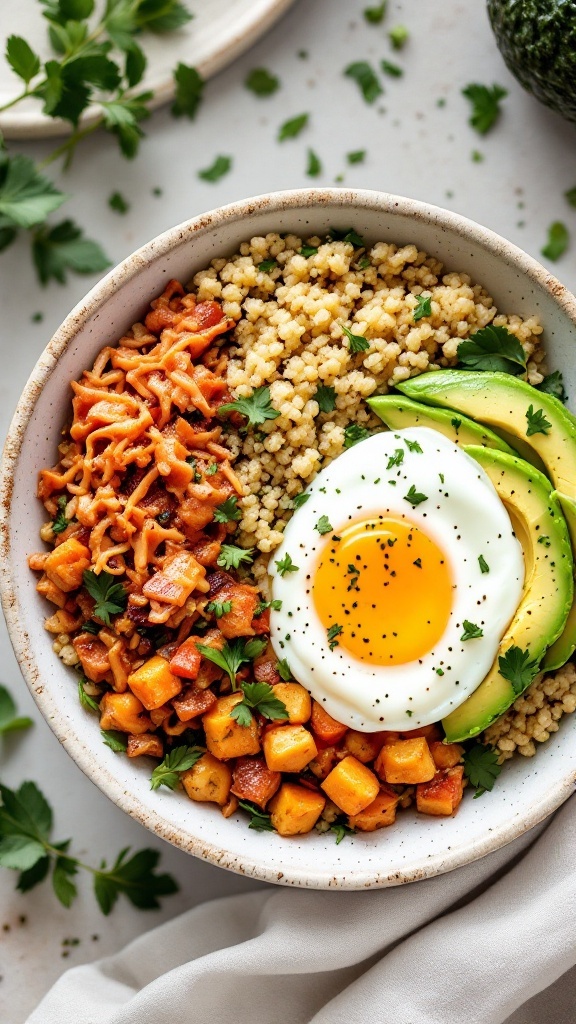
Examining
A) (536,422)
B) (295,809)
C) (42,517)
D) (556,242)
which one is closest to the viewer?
(536,422)

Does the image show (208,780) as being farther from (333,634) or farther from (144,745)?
(333,634)

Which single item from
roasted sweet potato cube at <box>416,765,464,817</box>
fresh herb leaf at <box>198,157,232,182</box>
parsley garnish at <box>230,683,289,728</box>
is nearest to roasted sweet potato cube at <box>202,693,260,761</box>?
parsley garnish at <box>230,683,289,728</box>

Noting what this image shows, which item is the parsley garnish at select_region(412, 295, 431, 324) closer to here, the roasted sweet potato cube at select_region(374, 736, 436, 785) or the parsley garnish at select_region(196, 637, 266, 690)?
the parsley garnish at select_region(196, 637, 266, 690)

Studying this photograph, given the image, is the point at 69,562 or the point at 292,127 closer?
the point at 69,562

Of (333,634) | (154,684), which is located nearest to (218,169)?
(333,634)

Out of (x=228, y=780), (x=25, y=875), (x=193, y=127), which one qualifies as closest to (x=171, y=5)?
(x=193, y=127)
